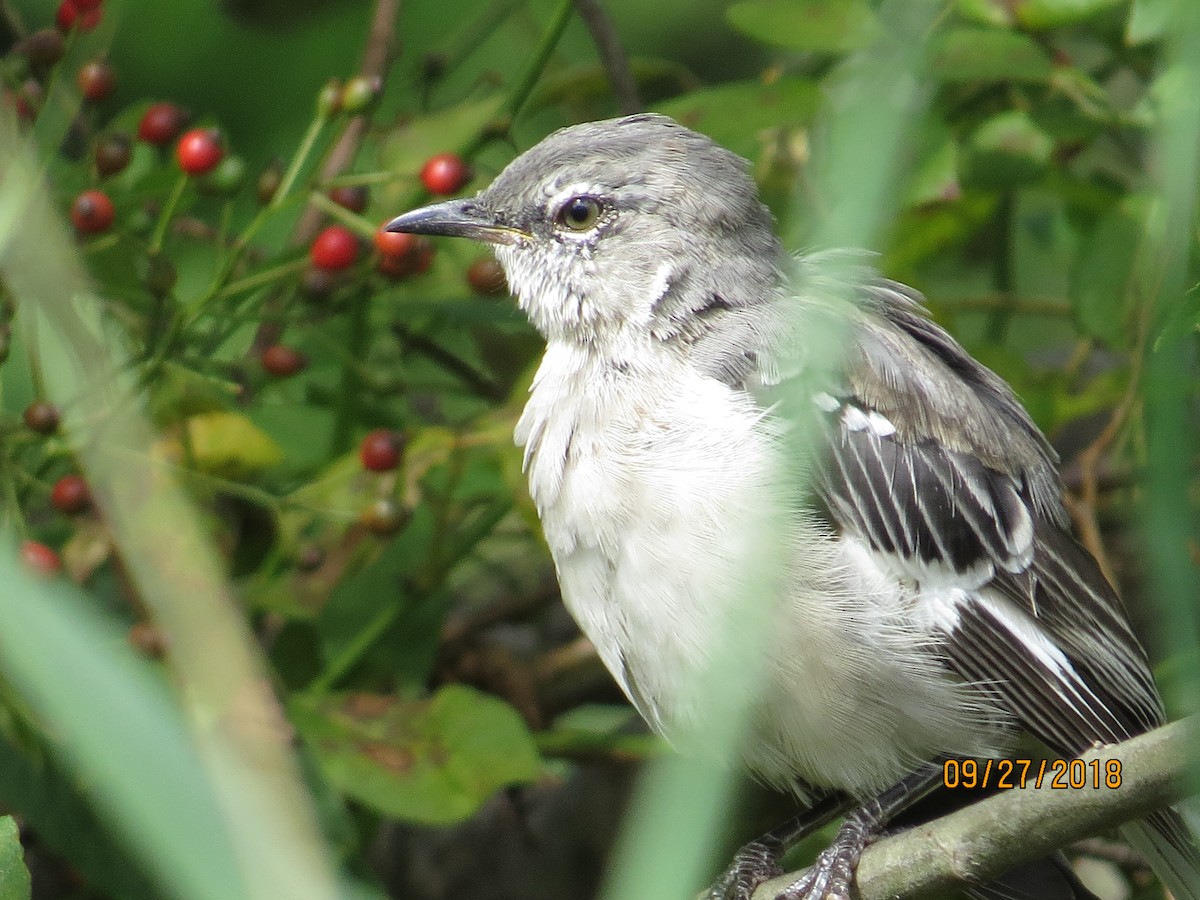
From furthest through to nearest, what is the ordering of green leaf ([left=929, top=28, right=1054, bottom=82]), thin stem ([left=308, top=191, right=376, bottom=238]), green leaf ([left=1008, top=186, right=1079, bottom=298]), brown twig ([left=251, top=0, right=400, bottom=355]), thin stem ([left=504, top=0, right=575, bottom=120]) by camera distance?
green leaf ([left=1008, top=186, right=1079, bottom=298]), brown twig ([left=251, top=0, right=400, bottom=355]), thin stem ([left=504, top=0, right=575, bottom=120]), green leaf ([left=929, top=28, right=1054, bottom=82]), thin stem ([left=308, top=191, right=376, bottom=238])

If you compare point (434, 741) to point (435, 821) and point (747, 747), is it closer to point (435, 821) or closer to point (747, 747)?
point (435, 821)

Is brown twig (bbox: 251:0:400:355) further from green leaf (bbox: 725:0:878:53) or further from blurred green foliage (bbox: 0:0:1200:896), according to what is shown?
green leaf (bbox: 725:0:878:53)

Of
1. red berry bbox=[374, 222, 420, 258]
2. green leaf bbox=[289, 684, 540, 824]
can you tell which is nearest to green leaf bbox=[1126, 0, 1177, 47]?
red berry bbox=[374, 222, 420, 258]

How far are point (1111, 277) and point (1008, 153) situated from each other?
0.39 metres

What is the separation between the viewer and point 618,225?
3.06 meters

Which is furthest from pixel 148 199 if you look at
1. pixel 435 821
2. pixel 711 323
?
pixel 435 821

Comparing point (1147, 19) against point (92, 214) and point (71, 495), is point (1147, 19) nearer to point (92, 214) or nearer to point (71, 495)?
point (92, 214)

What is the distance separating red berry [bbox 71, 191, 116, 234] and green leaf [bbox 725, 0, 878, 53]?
4.70 feet

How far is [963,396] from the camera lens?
9.27 ft

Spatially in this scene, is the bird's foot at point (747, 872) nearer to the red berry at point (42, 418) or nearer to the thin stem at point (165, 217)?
the red berry at point (42, 418)

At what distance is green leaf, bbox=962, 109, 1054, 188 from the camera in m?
3.25

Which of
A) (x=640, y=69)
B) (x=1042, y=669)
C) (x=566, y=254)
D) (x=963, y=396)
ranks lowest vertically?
(x=1042, y=669)

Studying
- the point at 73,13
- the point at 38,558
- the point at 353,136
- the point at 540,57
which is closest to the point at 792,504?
the point at 540,57

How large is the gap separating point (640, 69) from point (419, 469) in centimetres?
150
